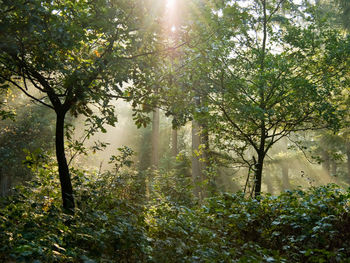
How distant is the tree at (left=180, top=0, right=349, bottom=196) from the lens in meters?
7.67

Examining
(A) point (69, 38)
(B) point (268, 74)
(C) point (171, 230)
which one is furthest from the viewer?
(B) point (268, 74)

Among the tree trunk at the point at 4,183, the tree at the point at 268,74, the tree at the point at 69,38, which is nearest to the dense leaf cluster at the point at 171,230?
the tree at the point at 69,38

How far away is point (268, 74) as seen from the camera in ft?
24.3

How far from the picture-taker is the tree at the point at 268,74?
7.67 meters

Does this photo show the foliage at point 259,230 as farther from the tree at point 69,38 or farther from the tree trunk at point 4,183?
the tree trunk at point 4,183

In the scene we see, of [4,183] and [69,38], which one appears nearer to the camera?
[69,38]

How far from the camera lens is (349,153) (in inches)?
795

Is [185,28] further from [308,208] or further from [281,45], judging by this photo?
[281,45]

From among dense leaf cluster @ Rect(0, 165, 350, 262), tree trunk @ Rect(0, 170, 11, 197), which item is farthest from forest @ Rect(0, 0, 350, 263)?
tree trunk @ Rect(0, 170, 11, 197)

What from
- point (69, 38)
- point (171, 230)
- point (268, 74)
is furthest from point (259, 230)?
point (69, 38)

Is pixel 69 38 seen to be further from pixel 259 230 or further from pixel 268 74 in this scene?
pixel 268 74

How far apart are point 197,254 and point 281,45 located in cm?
689

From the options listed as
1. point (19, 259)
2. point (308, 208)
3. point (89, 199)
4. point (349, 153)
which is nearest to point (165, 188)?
point (89, 199)

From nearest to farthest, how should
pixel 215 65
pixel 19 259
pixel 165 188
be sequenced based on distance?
1. pixel 19 259
2. pixel 215 65
3. pixel 165 188
